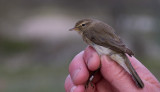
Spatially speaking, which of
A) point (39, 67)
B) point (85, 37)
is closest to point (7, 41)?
point (39, 67)

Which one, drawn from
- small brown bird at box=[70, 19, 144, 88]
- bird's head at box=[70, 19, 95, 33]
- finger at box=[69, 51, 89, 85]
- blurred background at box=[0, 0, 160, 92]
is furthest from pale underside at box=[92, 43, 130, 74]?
blurred background at box=[0, 0, 160, 92]

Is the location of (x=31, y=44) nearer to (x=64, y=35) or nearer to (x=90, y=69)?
(x=64, y=35)

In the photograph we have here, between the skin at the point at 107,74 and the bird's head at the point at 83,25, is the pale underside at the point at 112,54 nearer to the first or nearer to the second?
the skin at the point at 107,74

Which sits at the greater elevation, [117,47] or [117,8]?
[117,47]

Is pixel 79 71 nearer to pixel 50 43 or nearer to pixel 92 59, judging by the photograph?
pixel 92 59

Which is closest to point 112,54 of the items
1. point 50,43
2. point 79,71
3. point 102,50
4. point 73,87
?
point 102,50

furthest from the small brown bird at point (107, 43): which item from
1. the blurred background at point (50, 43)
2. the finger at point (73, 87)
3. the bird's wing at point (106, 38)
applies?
the blurred background at point (50, 43)
